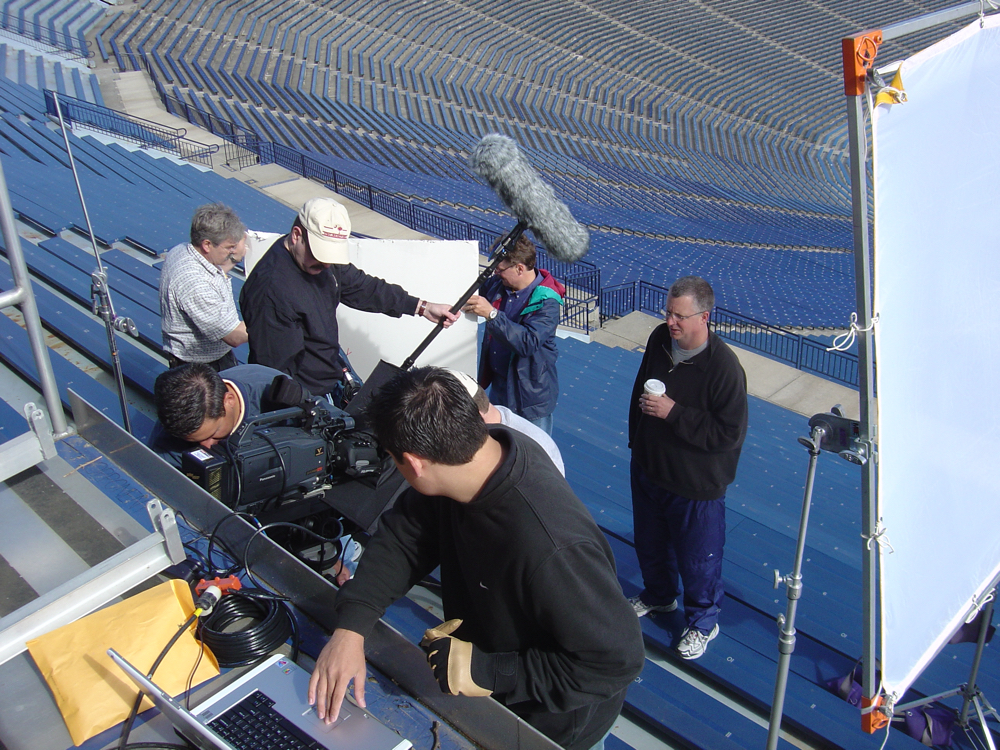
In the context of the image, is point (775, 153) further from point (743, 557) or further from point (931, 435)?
point (931, 435)

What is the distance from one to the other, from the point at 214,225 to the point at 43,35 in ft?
78.6

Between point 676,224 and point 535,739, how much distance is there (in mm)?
20397

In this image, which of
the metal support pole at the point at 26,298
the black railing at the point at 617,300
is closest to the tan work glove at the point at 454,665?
the metal support pole at the point at 26,298

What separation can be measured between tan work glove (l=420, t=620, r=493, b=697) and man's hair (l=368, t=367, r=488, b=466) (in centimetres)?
41

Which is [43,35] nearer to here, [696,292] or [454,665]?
[696,292]

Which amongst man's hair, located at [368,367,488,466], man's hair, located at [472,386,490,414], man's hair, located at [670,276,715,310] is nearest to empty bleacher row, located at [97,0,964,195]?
man's hair, located at [670,276,715,310]

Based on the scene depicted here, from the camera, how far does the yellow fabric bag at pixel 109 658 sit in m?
1.77

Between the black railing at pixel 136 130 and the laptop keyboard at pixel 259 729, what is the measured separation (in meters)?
13.8

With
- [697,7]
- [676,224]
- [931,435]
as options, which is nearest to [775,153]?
[697,7]

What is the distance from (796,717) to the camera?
3279mm

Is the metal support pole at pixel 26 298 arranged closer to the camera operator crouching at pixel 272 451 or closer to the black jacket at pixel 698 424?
the camera operator crouching at pixel 272 451

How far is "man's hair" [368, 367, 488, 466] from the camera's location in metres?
1.72

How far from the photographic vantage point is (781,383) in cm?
885

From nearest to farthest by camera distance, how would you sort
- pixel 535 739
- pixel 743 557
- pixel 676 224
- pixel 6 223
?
1. pixel 535 739
2. pixel 6 223
3. pixel 743 557
4. pixel 676 224
